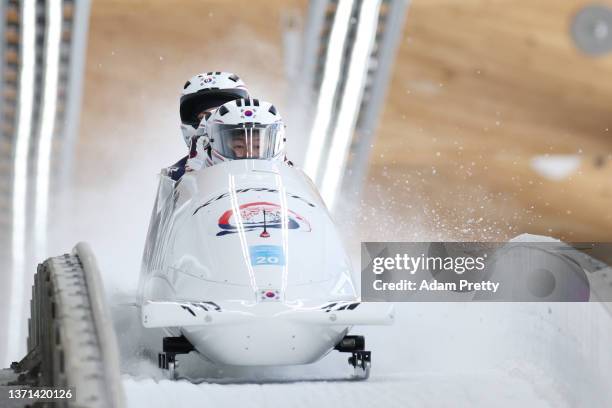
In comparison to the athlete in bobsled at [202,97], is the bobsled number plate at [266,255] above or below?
below

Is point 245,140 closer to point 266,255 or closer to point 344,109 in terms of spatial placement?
point 266,255

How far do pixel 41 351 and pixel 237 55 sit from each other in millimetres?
4443

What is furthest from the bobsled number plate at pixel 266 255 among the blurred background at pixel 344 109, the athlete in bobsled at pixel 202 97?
the blurred background at pixel 344 109

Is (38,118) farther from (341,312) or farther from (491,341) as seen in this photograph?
(341,312)

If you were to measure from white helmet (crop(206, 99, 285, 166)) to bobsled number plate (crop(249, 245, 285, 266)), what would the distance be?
51 cm

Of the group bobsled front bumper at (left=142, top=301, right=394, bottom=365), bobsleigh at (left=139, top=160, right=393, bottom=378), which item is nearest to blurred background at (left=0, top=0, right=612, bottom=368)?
bobsleigh at (left=139, top=160, right=393, bottom=378)

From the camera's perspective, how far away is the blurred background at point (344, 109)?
6.43 metres

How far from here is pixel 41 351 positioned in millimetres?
2645

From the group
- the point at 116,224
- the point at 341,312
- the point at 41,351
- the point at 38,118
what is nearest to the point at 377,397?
the point at 341,312

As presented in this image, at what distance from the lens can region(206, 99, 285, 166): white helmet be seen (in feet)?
11.4

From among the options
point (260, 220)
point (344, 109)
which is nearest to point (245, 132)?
point (260, 220)

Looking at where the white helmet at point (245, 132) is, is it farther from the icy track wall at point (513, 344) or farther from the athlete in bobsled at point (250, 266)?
the icy track wall at point (513, 344)

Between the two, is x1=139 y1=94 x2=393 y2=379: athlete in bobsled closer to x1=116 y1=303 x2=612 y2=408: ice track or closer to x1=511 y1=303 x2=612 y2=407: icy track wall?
x1=116 y1=303 x2=612 y2=408: ice track

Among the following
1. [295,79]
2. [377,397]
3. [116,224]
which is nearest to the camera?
[377,397]
